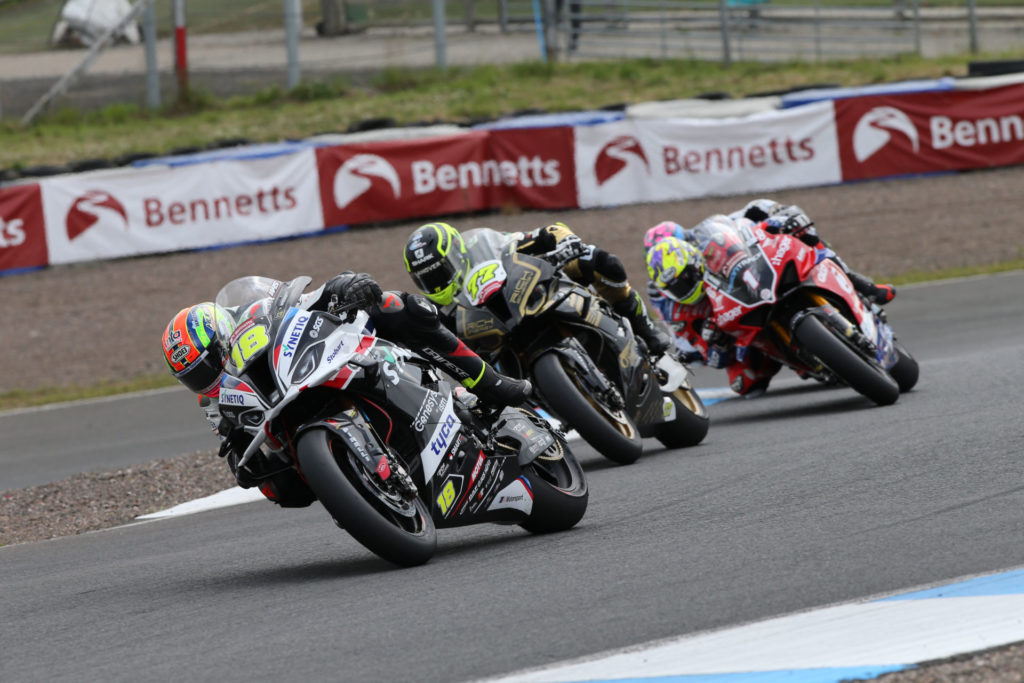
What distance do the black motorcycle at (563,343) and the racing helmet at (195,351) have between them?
207cm

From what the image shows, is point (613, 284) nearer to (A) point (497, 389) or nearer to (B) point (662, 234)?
(B) point (662, 234)

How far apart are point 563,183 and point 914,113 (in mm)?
5294

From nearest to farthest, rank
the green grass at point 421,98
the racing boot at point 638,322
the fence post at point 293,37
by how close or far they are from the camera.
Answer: the racing boot at point 638,322 → the green grass at point 421,98 → the fence post at point 293,37

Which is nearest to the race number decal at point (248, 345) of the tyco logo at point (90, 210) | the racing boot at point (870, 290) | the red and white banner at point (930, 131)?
the racing boot at point (870, 290)

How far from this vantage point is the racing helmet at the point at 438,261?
7.82 meters

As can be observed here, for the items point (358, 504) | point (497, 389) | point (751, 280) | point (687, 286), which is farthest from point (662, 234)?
point (358, 504)

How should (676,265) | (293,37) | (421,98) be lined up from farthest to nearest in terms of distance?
(421,98) < (293,37) < (676,265)

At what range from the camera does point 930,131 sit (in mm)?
22453

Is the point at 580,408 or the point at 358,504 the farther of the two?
the point at 580,408

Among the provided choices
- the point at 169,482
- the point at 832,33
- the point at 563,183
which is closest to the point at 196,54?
the point at 563,183

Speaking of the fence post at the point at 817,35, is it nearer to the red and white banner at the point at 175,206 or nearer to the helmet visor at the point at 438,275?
the red and white banner at the point at 175,206

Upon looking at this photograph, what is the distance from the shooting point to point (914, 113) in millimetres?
21906

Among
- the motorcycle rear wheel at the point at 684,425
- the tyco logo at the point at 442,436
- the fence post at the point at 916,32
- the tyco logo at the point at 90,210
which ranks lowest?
the motorcycle rear wheel at the point at 684,425

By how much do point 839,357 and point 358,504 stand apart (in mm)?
4240
